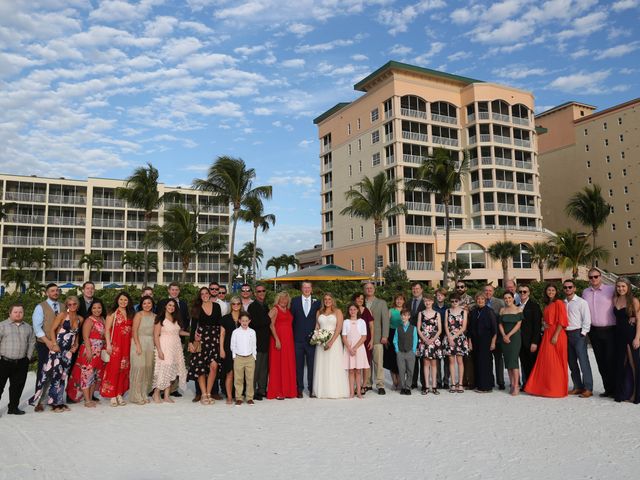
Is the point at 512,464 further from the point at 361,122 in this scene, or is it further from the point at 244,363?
the point at 361,122

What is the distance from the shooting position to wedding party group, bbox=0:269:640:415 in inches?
346

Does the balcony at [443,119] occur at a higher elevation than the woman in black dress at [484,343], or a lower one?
higher

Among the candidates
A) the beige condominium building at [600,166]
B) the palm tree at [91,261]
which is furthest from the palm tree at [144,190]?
the beige condominium building at [600,166]

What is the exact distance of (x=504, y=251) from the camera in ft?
151

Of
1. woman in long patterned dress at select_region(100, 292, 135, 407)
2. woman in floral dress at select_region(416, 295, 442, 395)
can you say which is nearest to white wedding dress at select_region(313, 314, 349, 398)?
woman in floral dress at select_region(416, 295, 442, 395)

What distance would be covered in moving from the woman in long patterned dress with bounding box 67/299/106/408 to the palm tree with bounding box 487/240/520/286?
41594 mm

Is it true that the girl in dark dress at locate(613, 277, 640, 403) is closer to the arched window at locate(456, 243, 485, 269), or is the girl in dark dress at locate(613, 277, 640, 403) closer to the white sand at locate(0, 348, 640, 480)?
the white sand at locate(0, 348, 640, 480)

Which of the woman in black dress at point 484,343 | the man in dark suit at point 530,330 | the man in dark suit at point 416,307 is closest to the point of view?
the man in dark suit at point 530,330

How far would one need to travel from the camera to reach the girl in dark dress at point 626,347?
8758 millimetres

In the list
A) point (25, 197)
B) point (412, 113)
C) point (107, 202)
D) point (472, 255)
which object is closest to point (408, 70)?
point (412, 113)

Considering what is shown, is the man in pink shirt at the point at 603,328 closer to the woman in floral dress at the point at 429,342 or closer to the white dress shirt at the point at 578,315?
the white dress shirt at the point at 578,315

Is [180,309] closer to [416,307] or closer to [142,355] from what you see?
[142,355]

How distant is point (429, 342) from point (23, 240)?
59136 millimetres

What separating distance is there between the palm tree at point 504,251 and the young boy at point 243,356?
40.2 meters
